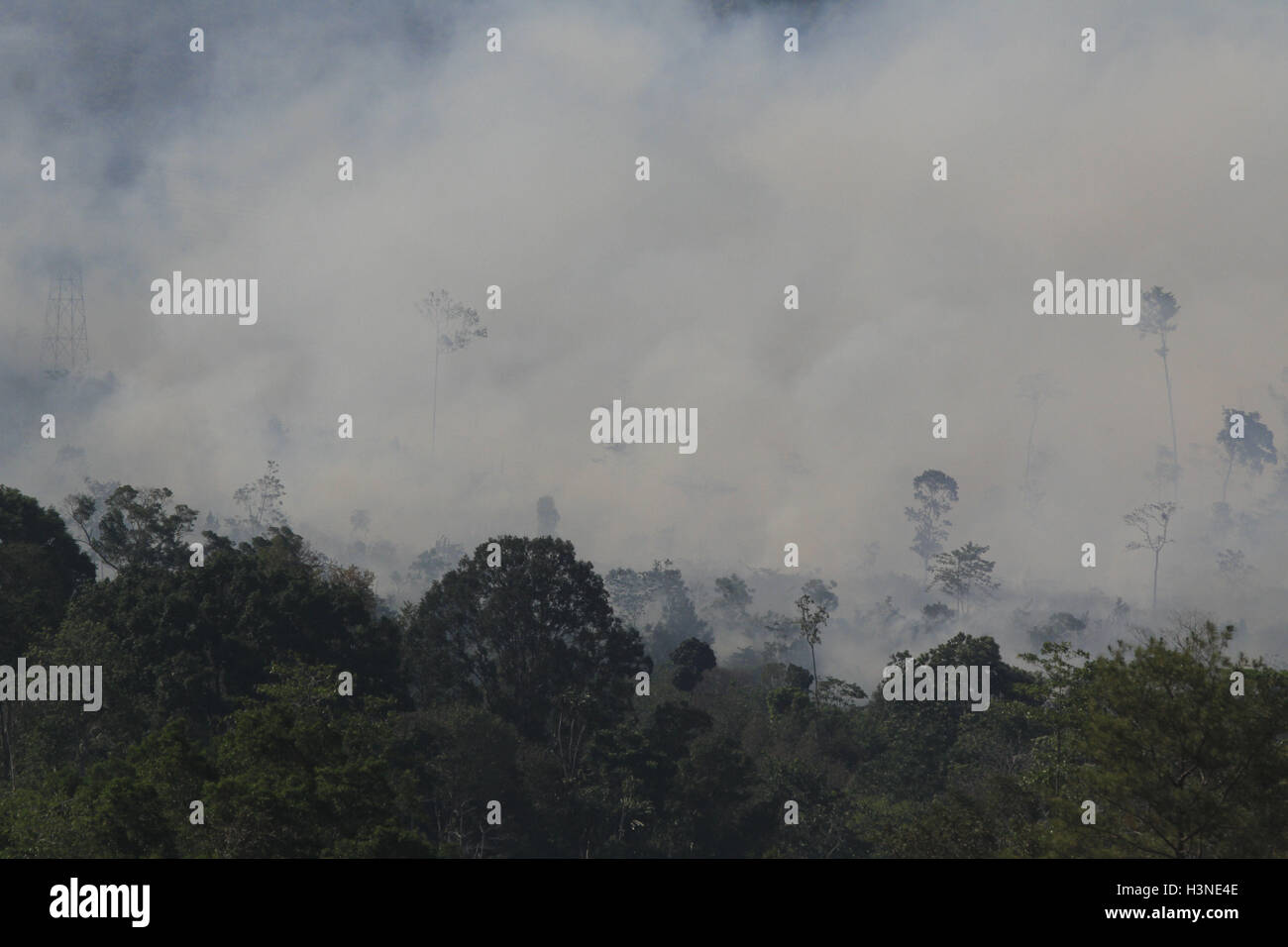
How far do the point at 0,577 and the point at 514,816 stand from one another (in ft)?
94.4

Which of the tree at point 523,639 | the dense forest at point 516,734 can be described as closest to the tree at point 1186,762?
the dense forest at point 516,734

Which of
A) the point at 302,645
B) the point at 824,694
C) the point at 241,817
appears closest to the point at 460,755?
the point at 302,645

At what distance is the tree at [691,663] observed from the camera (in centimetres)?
9131

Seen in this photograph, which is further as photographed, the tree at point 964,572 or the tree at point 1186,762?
the tree at point 964,572

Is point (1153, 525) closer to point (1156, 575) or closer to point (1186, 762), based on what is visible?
point (1156, 575)

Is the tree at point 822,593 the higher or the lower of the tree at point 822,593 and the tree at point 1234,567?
the lower

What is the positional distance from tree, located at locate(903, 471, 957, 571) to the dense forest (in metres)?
100

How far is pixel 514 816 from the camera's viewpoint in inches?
2228

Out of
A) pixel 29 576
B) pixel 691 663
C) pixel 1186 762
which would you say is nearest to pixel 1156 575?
pixel 691 663

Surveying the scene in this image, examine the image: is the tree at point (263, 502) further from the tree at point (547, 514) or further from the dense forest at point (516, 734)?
the dense forest at point (516, 734)

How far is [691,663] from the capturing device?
92.4 meters

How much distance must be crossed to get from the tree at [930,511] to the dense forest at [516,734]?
100m
